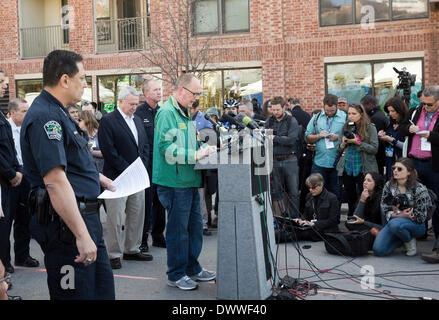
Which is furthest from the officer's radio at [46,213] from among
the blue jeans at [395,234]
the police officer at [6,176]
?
the blue jeans at [395,234]

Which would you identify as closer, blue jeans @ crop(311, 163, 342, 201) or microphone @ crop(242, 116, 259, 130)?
microphone @ crop(242, 116, 259, 130)

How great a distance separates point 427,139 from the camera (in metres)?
6.67

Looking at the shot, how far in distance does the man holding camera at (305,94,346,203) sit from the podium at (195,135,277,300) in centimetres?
398

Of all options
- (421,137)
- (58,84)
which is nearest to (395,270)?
(421,137)

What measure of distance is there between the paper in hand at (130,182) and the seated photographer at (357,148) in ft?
14.6

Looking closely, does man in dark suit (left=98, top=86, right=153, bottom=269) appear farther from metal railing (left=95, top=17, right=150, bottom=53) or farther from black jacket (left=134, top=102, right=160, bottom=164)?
metal railing (left=95, top=17, right=150, bottom=53)

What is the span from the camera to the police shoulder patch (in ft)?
9.85

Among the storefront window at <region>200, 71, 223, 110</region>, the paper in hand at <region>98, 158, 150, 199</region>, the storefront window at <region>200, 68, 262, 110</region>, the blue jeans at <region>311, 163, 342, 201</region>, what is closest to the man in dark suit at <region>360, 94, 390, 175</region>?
the blue jeans at <region>311, 163, 342, 201</region>

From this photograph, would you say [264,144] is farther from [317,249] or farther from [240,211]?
[317,249]

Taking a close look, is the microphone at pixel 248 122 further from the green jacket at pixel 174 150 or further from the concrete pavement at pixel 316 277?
the concrete pavement at pixel 316 277

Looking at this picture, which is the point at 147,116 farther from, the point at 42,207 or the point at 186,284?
the point at 42,207

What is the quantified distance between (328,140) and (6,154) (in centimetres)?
514

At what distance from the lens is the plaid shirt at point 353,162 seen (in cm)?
815

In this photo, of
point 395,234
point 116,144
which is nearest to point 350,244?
point 395,234
